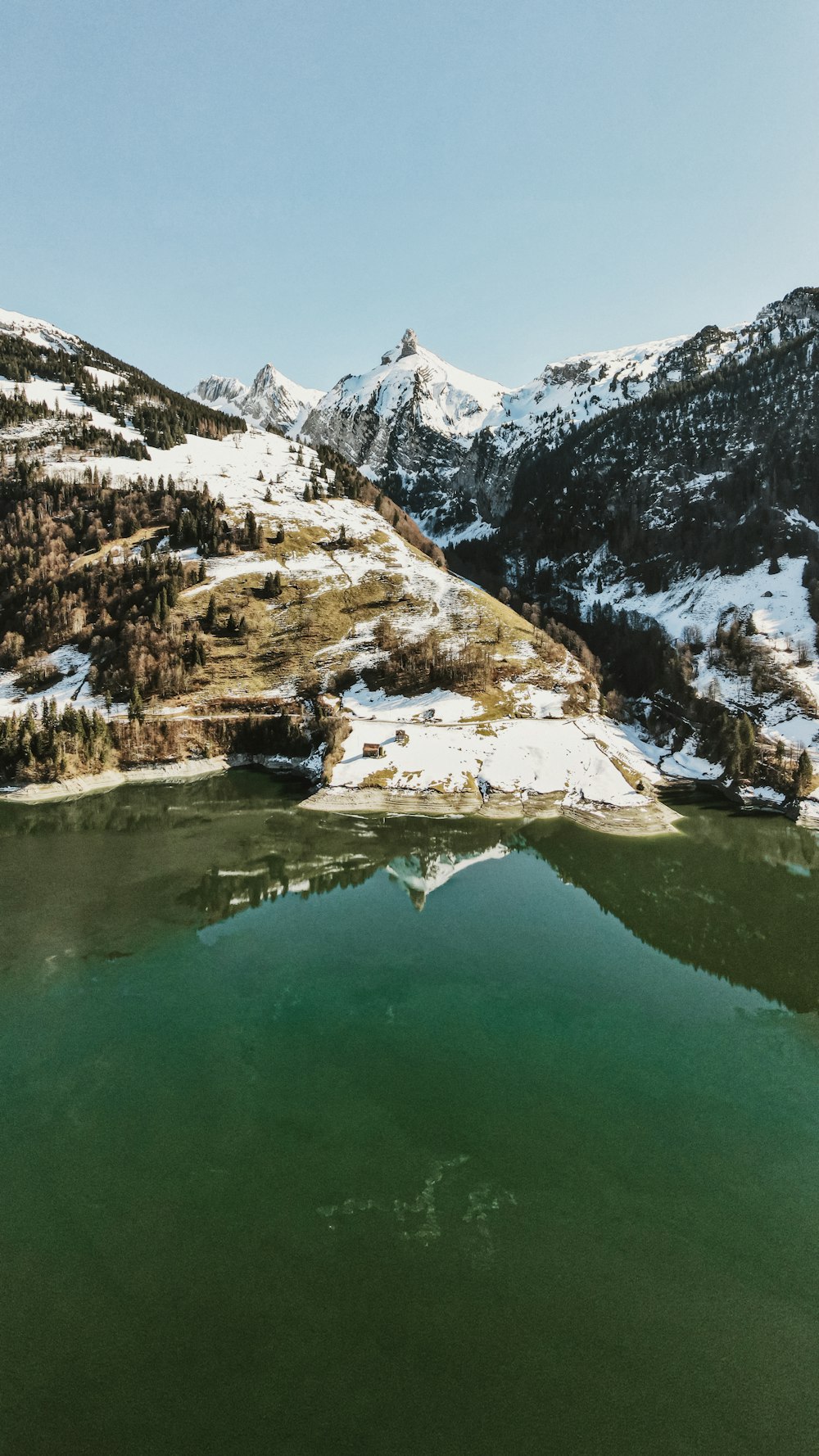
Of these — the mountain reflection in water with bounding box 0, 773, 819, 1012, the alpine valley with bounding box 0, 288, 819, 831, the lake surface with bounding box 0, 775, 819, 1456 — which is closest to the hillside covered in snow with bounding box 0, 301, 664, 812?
the alpine valley with bounding box 0, 288, 819, 831

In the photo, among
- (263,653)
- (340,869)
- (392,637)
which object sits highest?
(392,637)

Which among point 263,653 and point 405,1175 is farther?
point 263,653

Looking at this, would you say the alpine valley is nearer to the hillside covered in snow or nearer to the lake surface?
the hillside covered in snow

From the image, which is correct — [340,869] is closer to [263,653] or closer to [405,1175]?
[405,1175]

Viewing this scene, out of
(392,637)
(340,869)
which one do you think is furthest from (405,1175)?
(392,637)

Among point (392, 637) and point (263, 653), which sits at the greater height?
point (392, 637)

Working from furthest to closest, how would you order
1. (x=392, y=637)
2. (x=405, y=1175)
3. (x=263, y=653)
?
1. (x=392, y=637)
2. (x=263, y=653)
3. (x=405, y=1175)
